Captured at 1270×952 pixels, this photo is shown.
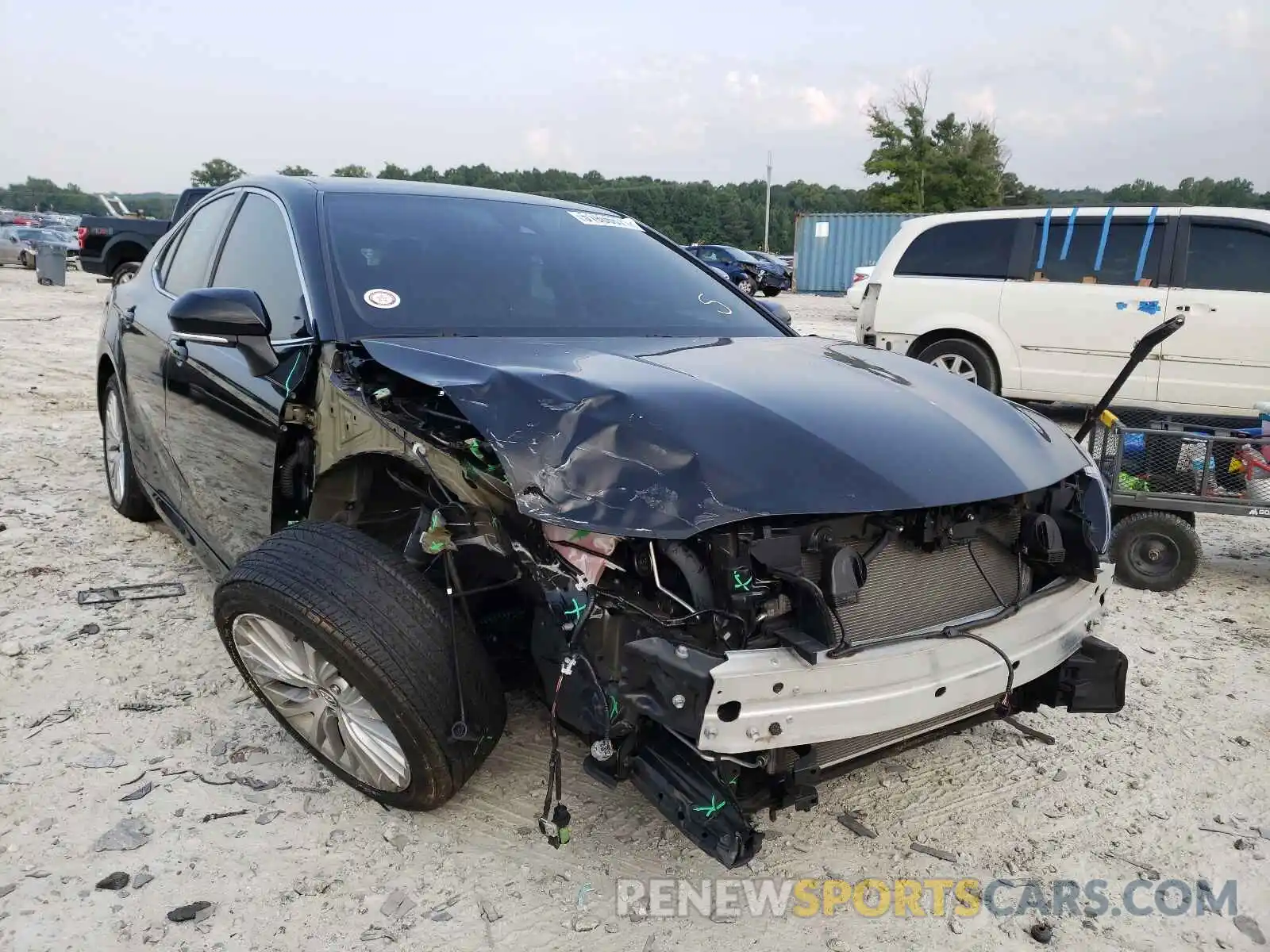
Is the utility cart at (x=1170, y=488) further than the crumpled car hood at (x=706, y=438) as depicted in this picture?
Yes

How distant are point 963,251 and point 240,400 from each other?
22.7ft

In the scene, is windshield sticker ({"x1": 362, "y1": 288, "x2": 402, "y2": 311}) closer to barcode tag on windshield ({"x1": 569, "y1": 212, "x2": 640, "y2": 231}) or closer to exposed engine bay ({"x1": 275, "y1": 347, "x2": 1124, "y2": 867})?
exposed engine bay ({"x1": 275, "y1": 347, "x2": 1124, "y2": 867})

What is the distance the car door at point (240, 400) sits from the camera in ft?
8.81

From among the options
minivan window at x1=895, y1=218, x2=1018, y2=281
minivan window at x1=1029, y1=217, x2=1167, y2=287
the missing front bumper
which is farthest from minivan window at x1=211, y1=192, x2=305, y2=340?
minivan window at x1=1029, y1=217, x2=1167, y2=287

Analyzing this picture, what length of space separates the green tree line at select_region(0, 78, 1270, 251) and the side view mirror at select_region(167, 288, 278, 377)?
1204 mm

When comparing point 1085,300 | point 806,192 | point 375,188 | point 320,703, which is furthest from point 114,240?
point 806,192

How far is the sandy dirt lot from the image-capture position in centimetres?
205

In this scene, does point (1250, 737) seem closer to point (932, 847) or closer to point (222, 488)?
point (932, 847)

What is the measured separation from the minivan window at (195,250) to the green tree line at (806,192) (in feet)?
3.08

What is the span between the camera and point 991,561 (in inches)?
91.2

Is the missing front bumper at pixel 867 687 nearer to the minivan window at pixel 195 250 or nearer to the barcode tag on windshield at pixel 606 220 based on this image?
the barcode tag on windshield at pixel 606 220

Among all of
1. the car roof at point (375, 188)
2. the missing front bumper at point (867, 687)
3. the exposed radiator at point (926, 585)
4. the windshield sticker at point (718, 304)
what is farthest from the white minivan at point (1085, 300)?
the missing front bumper at point (867, 687)

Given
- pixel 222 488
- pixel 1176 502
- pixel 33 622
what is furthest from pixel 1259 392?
pixel 33 622

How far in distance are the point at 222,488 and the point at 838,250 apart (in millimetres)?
23428
